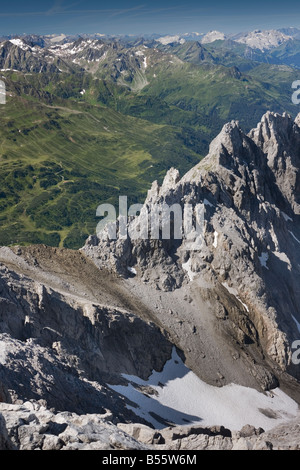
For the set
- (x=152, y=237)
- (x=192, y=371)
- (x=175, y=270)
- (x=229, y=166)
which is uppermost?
(x=229, y=166)

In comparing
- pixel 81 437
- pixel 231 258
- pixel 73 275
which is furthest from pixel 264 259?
pixel 81 437

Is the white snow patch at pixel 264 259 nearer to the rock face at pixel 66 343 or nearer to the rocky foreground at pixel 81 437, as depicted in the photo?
the rock face at pixel 66 343

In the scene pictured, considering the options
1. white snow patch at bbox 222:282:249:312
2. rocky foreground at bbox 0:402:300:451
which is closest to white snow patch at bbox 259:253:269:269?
white snow patch at bbox 222:282:249:312

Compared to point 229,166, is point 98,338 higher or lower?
lower

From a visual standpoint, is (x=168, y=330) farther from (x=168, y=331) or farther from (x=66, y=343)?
(x=66, y=343)

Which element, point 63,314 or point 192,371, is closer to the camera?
point 63,314

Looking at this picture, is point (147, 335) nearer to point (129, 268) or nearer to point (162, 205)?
point (129, 268)
